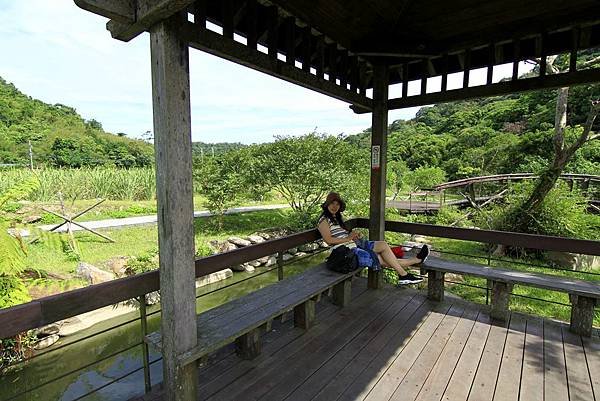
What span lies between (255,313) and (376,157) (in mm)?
2163

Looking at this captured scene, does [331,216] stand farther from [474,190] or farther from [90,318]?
[474,190]

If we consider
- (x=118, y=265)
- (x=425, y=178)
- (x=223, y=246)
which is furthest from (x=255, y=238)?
(x=425, y=178)

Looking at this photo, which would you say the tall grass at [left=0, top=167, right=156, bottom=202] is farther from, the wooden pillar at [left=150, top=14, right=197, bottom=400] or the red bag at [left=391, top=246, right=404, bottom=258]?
the wooden pillar at [left=150, top=14, right=197, bottom=400]

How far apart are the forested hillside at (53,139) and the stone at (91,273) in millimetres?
18583

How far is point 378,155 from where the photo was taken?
11.2ft

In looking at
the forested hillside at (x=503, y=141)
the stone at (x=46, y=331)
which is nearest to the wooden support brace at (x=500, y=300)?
the forested hillside at (x=503, y=141)

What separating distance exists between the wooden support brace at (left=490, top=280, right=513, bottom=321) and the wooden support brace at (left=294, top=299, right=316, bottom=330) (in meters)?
1.65

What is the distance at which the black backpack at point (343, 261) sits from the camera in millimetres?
2863

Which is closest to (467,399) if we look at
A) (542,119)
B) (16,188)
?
(16,188)

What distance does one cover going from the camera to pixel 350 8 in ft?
7.94

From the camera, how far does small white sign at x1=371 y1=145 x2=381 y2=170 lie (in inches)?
134

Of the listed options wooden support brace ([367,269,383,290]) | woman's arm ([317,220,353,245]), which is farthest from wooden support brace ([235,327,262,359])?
wooden support brace ([367,269,383,290])

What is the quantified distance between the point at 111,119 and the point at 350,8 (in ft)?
157

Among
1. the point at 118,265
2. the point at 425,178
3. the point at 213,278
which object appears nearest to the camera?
the point at 118,265
